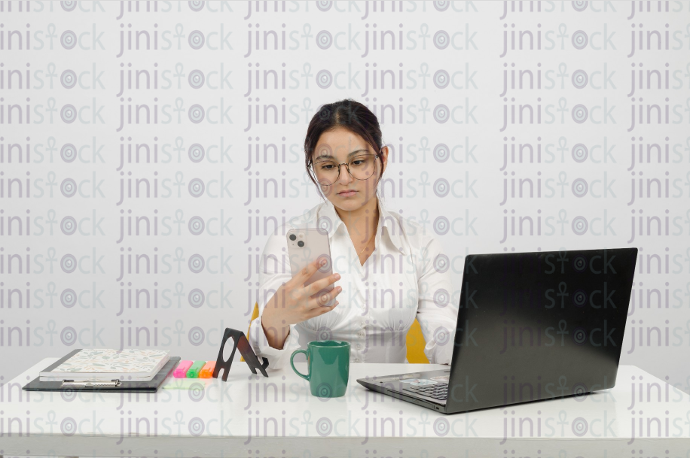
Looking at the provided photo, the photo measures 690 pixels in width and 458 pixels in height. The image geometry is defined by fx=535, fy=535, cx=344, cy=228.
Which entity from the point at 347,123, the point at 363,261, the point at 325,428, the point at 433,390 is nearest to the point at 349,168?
the point at 347,123

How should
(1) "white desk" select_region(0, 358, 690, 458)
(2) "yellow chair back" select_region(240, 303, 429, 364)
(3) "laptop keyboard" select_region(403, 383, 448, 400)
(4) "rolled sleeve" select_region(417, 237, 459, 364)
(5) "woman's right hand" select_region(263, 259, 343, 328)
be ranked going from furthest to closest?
(2) "yellow chair back" select_region(240, 303, 429, 364) → (4) "rolled sleeve" select_region(417, 237, 459, 364) → (5) "woman's right hand" select_region(263, 259, 343, 328) → (3) "laptop keyboard" select_region(403, 383, 448, 400) → (1) "white desk" select_region(0, 358, 690, 458)

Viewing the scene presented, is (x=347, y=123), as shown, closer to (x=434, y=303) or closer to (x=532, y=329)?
(x=434, y=303)

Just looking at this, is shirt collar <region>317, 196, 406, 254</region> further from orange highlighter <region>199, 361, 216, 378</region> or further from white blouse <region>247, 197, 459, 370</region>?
orange highlighter <region>199, 361, 216, 378</region>

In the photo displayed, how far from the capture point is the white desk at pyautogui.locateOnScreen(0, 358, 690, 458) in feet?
2.85

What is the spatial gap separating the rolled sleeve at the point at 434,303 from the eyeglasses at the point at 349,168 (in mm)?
334

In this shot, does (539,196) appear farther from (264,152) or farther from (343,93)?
(264,152)

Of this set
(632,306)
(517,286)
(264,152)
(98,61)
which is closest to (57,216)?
(98,61)

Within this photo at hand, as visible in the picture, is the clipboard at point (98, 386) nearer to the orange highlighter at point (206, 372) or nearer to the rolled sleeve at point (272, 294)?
the orange highlighter at point (206, 372)

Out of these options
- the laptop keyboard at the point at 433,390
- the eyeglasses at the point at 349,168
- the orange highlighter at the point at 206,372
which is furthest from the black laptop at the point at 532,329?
the eyeglasses at the point at 349,168

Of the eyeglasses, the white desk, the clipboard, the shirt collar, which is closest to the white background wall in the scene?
the shirt collar

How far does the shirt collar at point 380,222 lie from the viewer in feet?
5.66

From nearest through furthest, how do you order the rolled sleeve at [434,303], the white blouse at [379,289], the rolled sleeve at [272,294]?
the rolled sleeve at [272,294] < the rolled sleeve at [434,303] < the white blouse at [379,289]

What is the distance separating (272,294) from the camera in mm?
1488

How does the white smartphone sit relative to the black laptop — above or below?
above
